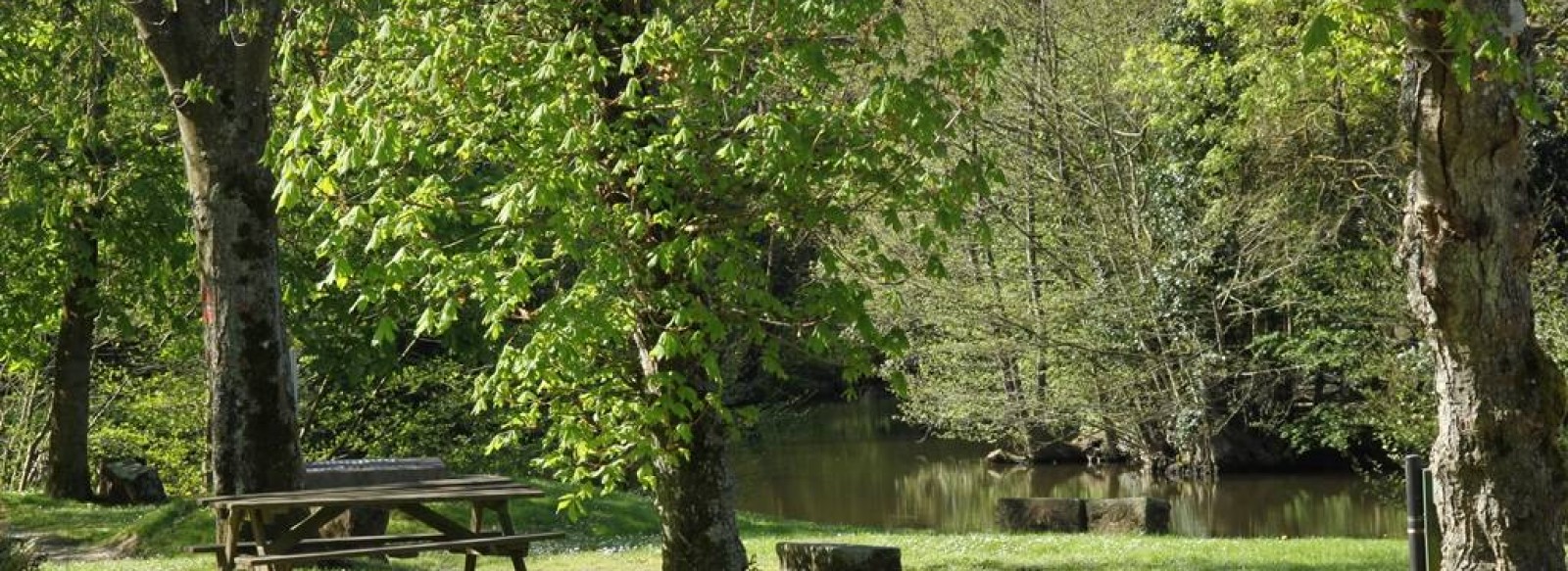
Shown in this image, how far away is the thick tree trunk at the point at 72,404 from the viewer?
23.1 meters

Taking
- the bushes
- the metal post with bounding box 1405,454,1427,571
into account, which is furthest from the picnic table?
the metal post with bounding box 1405,454,1427,571

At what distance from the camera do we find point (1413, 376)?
74.5 ft

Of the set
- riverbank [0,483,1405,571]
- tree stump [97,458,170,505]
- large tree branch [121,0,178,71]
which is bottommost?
riverbank [0,483,1405,571]

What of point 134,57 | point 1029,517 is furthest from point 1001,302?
point 134,57

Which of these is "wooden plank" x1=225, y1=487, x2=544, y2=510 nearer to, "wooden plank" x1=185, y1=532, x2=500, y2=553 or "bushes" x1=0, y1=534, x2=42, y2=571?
"wooden plank" x1=185, y1=532, x2=500, y2=553

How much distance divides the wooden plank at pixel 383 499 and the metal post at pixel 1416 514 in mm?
4644

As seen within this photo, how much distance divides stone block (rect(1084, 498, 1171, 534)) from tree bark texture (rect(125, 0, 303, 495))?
30.0 ft

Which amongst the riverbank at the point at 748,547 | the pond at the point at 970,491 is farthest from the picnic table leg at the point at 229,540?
the pond at the point at 970,491

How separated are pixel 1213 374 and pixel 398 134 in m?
21.9

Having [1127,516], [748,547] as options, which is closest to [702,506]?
[748,547]

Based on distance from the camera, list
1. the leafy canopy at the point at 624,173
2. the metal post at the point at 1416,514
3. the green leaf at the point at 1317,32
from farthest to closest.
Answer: the leafy canopy at the point at 624,173 < the metal post at the point at 1416,514 < the green leaf at the point at 1317,32

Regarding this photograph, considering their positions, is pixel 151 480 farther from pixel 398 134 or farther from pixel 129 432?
pixel 398 134

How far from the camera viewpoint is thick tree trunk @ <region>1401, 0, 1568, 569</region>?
7871mm

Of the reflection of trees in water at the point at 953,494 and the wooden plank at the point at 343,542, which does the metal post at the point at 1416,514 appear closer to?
the wooden plank at the point at 343,542
